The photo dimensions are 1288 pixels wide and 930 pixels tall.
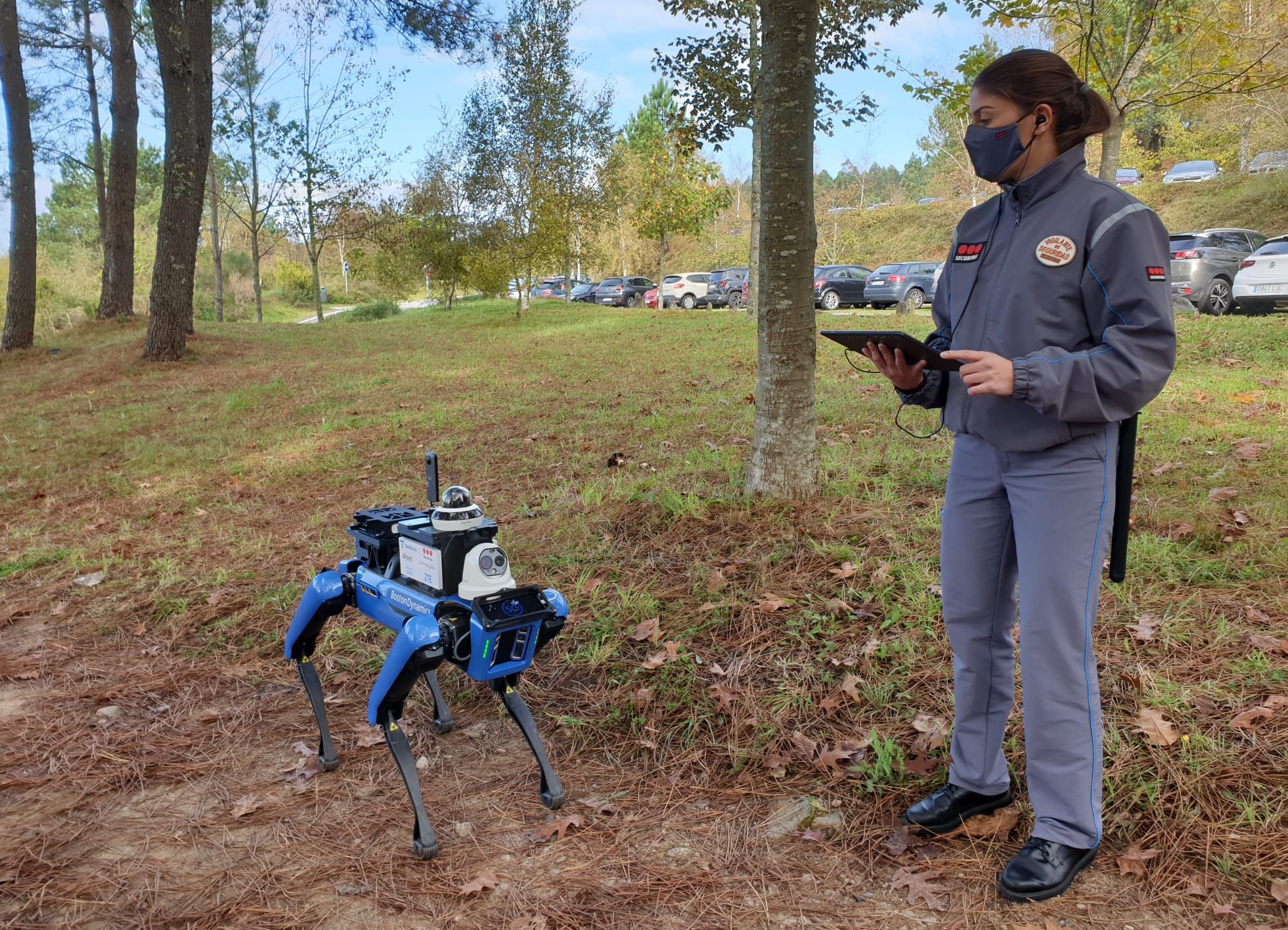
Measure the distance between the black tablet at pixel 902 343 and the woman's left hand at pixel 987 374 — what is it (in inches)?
2.6

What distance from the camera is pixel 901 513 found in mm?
4430

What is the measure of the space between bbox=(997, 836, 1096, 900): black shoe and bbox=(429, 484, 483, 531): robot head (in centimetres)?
181

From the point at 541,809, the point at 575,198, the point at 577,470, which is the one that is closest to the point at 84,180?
the point at 575,198

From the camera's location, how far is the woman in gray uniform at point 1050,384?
1.96 meters

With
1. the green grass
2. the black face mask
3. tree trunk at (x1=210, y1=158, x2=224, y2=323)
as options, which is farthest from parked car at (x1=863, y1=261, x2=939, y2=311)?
the black face mask

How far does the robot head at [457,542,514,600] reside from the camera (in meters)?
2.52

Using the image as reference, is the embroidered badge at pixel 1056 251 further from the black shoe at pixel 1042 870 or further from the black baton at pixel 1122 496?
the black shoe at pixel 1042 870

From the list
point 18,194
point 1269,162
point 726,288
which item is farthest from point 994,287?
point 1269,162

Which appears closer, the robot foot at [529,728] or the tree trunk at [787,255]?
the robot foot at [529,728]

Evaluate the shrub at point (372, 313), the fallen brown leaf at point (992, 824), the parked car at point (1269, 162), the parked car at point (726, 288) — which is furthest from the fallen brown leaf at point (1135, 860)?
the parked car at point (1269, 162)

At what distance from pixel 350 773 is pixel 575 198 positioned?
69.3ft

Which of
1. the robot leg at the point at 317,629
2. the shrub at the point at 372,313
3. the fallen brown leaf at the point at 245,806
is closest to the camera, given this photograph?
the fallen brown leaf at the point at 245,806

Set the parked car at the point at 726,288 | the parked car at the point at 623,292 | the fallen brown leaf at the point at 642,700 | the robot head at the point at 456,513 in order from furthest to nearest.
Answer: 1. the parked car at the point at 623,292
2. the parked car at the point at 726,288
3. the fallen brown leaf at the point at 642,700
4. the robot head at the point at 456,513

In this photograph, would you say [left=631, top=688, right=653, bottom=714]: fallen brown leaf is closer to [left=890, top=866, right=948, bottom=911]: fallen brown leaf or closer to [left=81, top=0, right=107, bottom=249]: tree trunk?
[left=890, top=866, right=948, bottom=911]: fallen brown leaf
